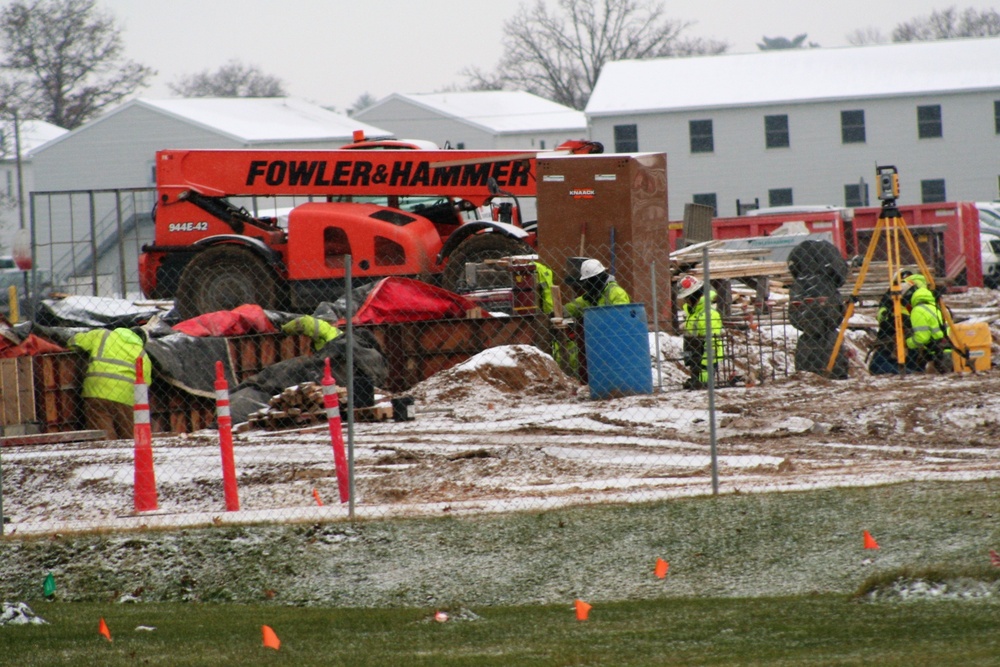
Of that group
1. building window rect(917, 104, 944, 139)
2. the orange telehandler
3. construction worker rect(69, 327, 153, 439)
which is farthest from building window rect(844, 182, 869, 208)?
construction worker rect(69, 327, 153, 439)

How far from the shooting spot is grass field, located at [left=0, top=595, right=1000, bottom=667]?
5.62 meters

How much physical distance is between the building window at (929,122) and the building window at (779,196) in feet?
15.7

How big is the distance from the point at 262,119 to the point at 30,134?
18.2 metres

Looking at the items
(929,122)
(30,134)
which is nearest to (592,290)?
(929,122)

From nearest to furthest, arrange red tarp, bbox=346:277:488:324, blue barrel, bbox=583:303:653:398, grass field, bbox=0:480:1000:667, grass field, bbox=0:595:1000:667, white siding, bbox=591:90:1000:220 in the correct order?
grass field, bbox=0:595:1000:667, grass field, bbox=0:480:1000:667, blue barrel, bbox=583:303:653:398, red tarp, bbox=346:277:488:324, white siding, bbox=591:90:1000:220

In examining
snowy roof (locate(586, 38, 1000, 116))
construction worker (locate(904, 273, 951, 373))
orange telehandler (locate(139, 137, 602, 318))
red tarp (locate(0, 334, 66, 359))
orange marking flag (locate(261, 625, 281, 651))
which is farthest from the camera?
snowy roof (locate(586, 38, 1000, 116))

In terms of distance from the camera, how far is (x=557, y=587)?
7.70 m

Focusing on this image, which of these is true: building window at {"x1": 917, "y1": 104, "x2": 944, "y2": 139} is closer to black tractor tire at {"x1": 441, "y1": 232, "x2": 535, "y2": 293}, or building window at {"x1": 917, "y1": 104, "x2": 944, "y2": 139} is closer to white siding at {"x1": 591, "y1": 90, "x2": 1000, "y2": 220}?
white siding at {"x1": 591, "y1": 90, "x2": 1000, "y2": 220}

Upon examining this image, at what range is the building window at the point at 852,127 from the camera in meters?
45.1

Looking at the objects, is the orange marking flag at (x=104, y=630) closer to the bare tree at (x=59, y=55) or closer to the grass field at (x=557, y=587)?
the grass field at (x=557, y=587)

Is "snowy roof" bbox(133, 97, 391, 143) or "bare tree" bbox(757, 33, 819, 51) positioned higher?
"bare tree" bbox(757, 33, 819, 51)

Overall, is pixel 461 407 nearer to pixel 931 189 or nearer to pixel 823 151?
pixel 823 151

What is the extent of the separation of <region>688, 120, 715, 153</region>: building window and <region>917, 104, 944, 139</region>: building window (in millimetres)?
7042

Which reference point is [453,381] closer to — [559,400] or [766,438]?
[559,400]
